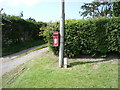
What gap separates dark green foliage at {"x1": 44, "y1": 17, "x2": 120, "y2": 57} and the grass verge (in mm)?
615

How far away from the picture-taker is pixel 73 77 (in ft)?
14.5

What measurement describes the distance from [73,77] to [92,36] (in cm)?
244

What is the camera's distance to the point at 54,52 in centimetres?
691

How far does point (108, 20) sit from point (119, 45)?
1166mm

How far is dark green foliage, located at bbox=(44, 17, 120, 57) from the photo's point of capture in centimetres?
592

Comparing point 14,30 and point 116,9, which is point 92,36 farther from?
point 14,30

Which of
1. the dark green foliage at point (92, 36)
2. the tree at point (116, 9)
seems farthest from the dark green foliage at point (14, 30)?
the tree at point (116, 9)

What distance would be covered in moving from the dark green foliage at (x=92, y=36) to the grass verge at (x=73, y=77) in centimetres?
62

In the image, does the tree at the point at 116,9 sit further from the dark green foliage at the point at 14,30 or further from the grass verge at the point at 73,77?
the dark green foliage at the point at 14,30

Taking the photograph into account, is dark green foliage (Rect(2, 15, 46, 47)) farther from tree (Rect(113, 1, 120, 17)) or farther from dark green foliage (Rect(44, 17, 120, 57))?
tree (Rect(113, 1, 120, 17))

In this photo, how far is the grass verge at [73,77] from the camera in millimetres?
3908

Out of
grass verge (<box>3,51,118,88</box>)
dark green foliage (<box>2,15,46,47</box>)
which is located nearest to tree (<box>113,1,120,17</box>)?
grass verge (<box>3,51,118,88</box>)

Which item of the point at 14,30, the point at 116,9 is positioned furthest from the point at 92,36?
the point at 14,30

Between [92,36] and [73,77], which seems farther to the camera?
[92,36]
